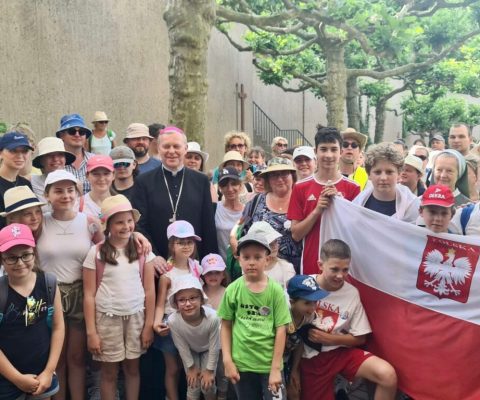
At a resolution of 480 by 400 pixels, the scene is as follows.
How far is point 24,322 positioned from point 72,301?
0.60 meters

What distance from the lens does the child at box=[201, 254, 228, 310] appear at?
442 centimetres

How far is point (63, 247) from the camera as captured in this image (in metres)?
3.95

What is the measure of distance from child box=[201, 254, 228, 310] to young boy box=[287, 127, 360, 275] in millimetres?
701

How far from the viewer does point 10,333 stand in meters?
3.38

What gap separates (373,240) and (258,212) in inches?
42.0

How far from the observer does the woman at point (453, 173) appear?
4582mm

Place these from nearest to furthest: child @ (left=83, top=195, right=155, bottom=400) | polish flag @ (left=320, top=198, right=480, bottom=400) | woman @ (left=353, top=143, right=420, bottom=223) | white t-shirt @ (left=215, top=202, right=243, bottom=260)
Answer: polish flag @ (left=320, top=198, right=480, bottom=400) < child @ (left=83, top=195, right=155, bottom=400) < woman @ (left=353, top=143, right=420, bottom=223) < white t-shirt @ (left=215, top=202, right=243, bottom=260)

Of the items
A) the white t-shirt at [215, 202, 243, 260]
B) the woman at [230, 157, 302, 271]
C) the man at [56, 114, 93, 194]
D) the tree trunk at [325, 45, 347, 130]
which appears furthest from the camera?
the tree trunk at [325, 45, 347, 130]

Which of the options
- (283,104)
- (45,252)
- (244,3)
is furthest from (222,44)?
(45,252)

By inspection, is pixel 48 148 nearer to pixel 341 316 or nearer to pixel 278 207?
pixel 278 207

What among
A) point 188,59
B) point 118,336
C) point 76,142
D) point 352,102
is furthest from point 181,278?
point 352,102

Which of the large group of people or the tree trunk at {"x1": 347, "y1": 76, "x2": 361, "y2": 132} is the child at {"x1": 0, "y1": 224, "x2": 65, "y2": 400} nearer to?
the large group of people

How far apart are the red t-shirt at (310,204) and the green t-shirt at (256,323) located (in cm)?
71

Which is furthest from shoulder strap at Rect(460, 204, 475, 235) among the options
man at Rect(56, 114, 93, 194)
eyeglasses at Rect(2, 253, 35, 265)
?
man at Rect(56, 114, 93, 194)
